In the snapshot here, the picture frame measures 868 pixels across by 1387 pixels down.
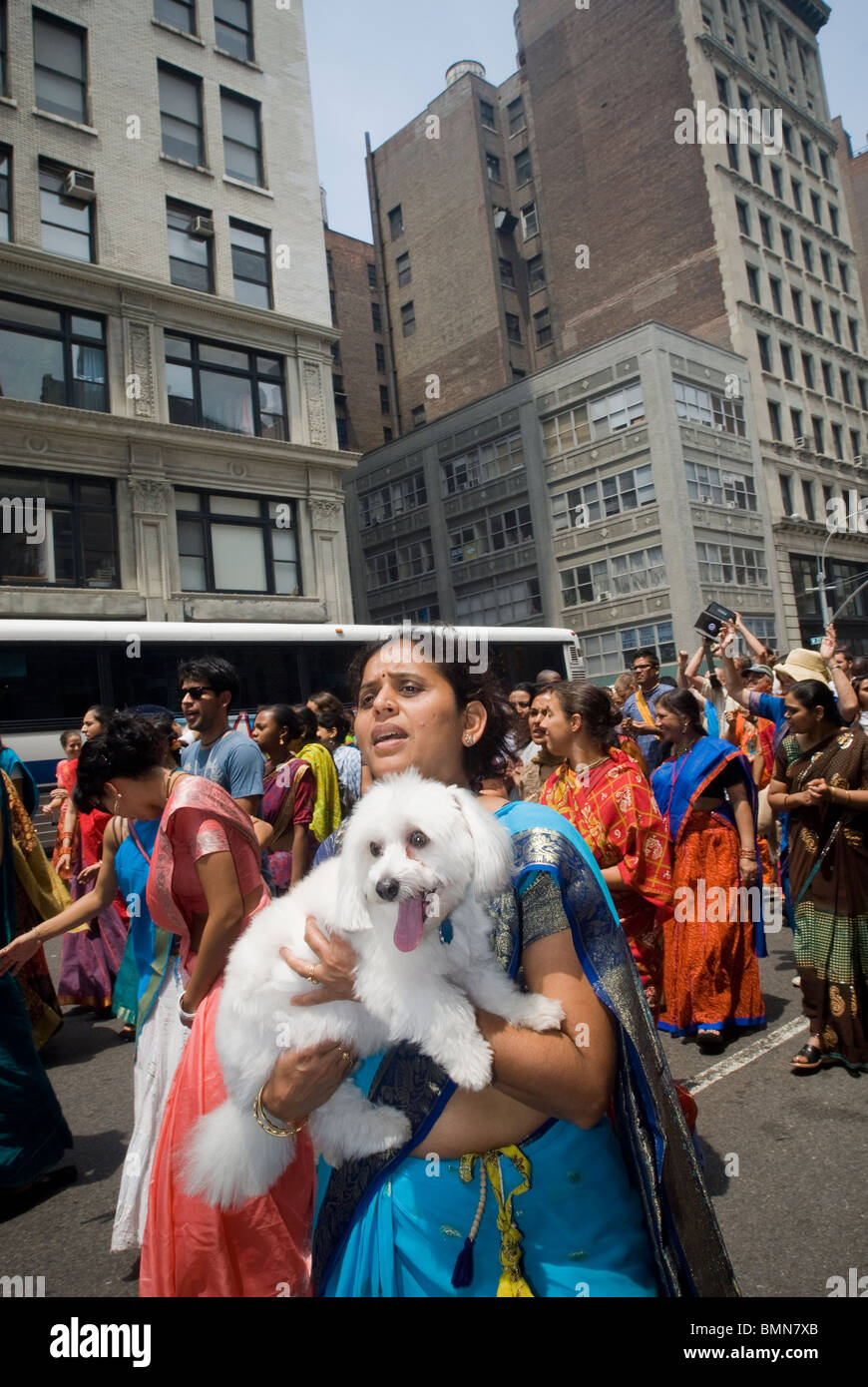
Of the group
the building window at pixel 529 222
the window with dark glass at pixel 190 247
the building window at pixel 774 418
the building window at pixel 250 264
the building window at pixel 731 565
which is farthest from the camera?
the building window at pixel 529 222

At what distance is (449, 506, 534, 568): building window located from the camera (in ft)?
132

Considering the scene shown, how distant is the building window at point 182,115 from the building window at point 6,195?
14.8 feet

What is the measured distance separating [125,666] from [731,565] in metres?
28.2

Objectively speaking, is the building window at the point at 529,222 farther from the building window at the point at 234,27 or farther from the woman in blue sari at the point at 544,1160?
the woman in blue sari at the point at 544,1160

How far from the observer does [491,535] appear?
4156 cm

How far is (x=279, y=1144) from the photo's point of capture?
156 cm

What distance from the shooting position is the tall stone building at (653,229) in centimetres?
4025

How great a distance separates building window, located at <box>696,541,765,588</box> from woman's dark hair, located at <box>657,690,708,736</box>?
30.2m

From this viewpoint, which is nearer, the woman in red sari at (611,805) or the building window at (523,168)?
the woman in red sari at (611,805)

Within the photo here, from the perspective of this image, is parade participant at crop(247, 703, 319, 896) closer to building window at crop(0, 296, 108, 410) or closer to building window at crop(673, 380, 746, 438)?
building window at crop(0, 296, 108, 410)

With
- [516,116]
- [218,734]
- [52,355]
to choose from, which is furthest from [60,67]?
[516,116]

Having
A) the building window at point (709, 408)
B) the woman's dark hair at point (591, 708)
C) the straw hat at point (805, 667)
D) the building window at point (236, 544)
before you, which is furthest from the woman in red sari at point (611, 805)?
the building window at point (709, 408)

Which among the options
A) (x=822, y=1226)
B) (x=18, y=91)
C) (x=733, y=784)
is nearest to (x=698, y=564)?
(x=18, y=91)

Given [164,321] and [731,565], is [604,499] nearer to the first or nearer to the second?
[731,565]
